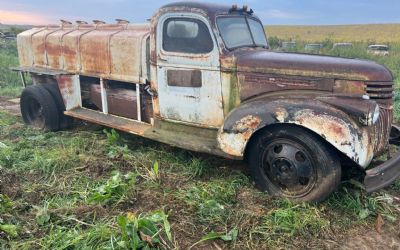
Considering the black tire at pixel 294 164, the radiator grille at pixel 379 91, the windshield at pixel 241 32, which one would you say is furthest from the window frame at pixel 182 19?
the radiator grille at pixel 379 91

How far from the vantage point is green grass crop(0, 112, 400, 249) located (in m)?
3.32

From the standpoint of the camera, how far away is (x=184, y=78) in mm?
4949

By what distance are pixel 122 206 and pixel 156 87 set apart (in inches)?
73.6

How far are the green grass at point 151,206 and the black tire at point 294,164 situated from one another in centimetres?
18

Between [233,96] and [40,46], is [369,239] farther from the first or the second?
[40,46]

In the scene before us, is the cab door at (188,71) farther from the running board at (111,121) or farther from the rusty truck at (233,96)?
the running board at (111,121)

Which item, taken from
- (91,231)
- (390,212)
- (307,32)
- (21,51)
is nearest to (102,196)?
(91,231)

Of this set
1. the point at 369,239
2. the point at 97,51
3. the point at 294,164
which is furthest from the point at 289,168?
the point at 97,51

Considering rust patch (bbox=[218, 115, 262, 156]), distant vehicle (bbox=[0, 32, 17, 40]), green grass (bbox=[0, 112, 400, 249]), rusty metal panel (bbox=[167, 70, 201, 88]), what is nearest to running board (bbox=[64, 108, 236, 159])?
rust patch (bbox=[218, 115, 262, 156])

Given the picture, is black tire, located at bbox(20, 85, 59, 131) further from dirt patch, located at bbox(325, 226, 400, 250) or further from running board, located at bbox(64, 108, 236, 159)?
dirt patch, located at bbox(325, 226, 400, 250)

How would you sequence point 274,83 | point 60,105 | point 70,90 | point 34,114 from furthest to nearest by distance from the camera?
point 34,114 → point 60,105 → point 70,90 → point 274,83

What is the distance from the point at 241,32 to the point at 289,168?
1.94m

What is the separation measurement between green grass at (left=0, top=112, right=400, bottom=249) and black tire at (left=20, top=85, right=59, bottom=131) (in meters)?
1.14

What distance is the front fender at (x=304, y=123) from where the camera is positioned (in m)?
3.77
